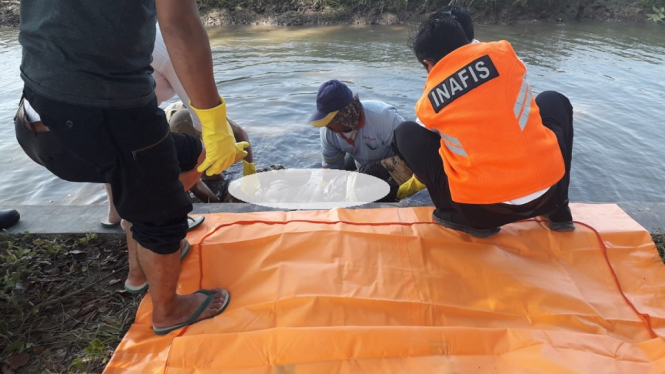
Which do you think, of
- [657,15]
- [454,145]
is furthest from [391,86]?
[657,15]

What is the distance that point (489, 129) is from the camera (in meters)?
1.77

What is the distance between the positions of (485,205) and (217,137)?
1257 mm

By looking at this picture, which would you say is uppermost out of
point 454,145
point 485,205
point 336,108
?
point 454,145

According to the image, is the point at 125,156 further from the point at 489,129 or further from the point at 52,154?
the point at 489,129

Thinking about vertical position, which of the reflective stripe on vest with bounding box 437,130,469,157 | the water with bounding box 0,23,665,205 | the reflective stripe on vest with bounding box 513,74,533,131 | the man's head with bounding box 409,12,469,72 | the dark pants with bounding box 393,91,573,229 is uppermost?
the man's head with bounding box 409,12,469,72

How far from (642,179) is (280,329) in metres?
3.64

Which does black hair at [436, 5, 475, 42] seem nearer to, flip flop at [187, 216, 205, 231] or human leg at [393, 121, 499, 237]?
human leg at [393, 121, 499, 237]

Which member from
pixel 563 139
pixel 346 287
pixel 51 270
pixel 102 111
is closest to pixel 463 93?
pixel 563 139

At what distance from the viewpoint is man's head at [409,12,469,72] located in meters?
1.90

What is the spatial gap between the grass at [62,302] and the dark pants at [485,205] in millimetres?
699

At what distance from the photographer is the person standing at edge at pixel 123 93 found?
3.99 ft

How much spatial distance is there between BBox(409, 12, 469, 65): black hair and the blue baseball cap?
105cm

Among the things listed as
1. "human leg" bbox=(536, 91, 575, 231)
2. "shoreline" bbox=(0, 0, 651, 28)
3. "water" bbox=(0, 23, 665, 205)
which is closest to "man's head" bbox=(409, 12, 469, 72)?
"human leg" bbox=(536, 91, 575, 231)

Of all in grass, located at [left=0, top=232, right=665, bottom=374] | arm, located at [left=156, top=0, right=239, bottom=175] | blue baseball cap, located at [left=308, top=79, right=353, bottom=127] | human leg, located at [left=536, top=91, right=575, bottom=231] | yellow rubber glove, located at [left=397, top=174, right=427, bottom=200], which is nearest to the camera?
arm, located at [left=156, top=0, right=239, bottom=175]
